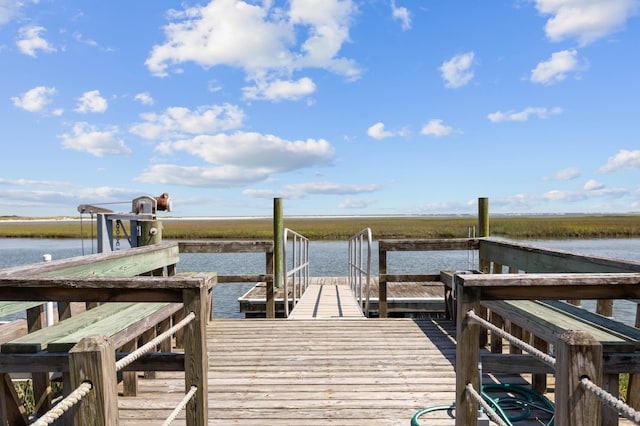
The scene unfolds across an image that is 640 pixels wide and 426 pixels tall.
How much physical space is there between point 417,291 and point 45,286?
8.16 metres

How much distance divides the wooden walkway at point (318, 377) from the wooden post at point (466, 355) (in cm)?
77

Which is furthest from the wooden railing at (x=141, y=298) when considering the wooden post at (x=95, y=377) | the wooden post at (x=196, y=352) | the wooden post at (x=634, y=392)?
the wooden post at (x=634, y=392)

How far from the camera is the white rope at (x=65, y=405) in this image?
3.64 ft

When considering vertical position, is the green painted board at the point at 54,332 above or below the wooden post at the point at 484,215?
below

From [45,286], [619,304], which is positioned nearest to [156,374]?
[45,286]

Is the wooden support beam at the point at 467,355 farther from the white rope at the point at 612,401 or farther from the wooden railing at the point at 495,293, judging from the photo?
the white rope at the point at 612,401

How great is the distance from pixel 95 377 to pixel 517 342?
1588 mm

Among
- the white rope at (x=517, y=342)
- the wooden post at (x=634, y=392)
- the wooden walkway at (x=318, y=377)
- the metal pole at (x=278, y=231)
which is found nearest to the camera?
the white rope at (x=517, y=342)

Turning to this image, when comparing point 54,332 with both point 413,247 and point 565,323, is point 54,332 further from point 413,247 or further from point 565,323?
point 413,247

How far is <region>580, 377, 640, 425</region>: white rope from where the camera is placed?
3.46 feet

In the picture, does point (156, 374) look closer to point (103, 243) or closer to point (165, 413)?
point (165, 413)

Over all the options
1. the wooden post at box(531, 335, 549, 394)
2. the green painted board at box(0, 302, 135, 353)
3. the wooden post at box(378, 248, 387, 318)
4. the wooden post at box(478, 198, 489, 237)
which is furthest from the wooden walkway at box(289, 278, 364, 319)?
the green painted board at box(0, 302, 135, 353)

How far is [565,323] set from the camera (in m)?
2.78

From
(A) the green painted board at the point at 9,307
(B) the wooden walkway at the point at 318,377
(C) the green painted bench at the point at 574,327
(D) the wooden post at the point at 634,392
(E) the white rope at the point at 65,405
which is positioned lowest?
(B) the wooden walkway at the point at 318,377
